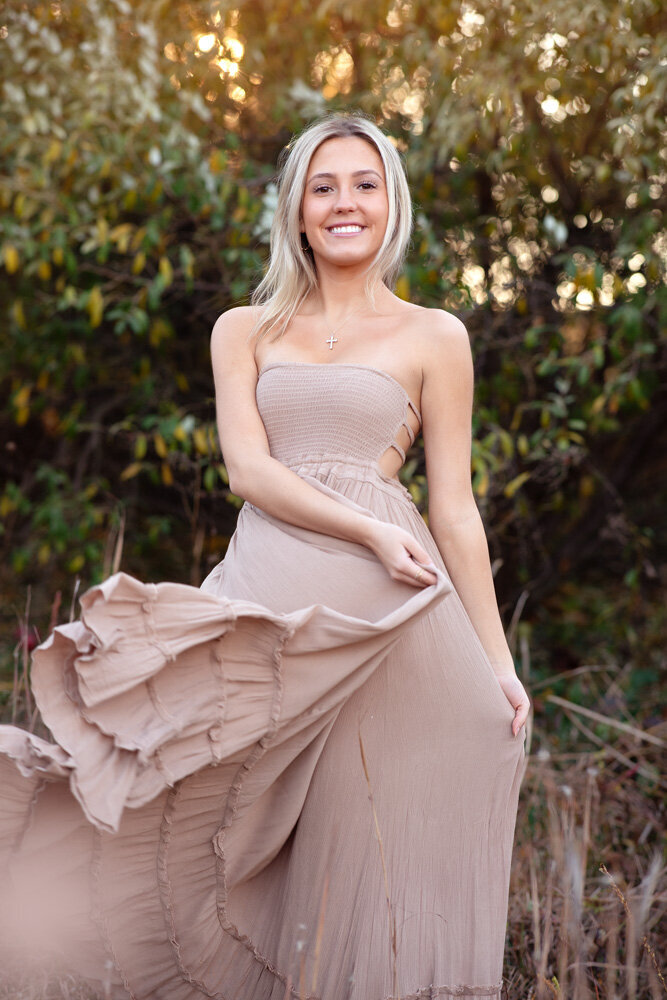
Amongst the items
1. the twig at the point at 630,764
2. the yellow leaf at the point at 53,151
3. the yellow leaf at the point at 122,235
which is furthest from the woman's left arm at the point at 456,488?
the yellow leaf at the point at 53,151

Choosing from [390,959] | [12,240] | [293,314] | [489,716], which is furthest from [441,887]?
[12,240]

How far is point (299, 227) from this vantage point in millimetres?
2359

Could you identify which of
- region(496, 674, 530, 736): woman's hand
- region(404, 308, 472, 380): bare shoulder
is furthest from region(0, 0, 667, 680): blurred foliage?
region(496, 674, 530, 736): woman's hand

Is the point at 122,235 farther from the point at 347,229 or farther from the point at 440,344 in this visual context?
the point at 440,344

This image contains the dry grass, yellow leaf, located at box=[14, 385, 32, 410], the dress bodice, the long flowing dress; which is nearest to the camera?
the long flowing dress

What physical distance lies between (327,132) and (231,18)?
88.3 inches

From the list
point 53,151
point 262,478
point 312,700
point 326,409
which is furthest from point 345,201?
point 53,151

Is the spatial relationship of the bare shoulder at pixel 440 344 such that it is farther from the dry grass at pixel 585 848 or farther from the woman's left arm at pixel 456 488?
the dry grass at pixel 585 848

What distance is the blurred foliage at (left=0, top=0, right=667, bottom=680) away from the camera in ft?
13.0

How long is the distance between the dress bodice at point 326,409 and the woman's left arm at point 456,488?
9cm

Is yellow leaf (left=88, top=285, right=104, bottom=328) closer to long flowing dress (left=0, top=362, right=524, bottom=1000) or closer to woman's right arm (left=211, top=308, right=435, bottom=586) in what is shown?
woman's right arm (left=211, top=308, right=435, bottom=586)

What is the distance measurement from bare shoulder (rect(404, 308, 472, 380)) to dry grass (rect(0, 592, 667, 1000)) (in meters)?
1.01

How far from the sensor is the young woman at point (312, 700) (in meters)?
1.67

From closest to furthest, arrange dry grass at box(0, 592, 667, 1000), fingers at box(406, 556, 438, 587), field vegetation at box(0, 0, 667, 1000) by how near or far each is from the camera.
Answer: fingers at box(406, 556, 438, 587) → dry grass at box(0, 592, 667, 1000) → field vegetation at box(0, 0, 667, 1000)
